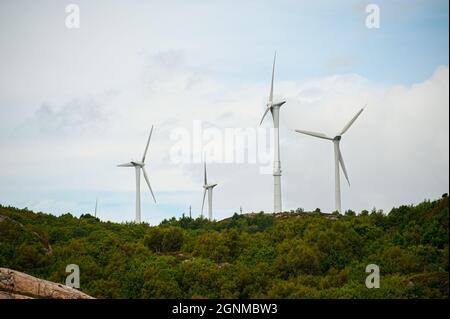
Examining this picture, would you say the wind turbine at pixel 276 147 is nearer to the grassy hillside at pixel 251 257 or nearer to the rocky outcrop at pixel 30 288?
the grassy hillside at pixel 251 257

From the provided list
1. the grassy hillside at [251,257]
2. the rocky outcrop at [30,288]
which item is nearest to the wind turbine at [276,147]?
the grassy hillside at [251,257]

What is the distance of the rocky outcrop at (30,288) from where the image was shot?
9931cm

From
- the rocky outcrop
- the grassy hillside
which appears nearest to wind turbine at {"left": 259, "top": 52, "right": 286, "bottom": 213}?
the grassy hillside

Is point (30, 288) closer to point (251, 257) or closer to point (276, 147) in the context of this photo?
point (251, 257)

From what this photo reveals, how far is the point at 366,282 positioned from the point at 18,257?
59489 mm

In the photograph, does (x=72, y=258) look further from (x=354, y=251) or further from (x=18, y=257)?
(x=354, y=251)

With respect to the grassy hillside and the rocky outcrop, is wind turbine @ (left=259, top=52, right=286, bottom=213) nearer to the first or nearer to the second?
the grassy hillside

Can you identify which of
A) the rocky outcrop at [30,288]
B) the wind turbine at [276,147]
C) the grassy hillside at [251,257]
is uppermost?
the wind turbine at [276,147]

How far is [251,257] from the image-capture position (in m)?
149

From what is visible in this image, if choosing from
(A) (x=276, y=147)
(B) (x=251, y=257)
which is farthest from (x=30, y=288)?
(A) (x=276, y=147)

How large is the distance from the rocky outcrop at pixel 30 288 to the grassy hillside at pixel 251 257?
26897 millimetres

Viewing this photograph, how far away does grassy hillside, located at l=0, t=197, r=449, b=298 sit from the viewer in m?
127

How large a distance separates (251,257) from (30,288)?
2176 inches
